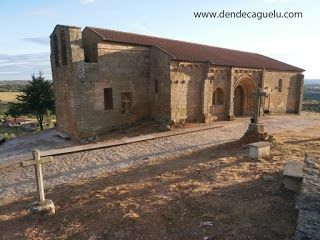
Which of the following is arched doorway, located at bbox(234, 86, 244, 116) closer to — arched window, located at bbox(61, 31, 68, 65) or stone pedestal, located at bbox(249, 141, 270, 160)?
stone pedestal, located at bbox(249, 141, 270, 160)

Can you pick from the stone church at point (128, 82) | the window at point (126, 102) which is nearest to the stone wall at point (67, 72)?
the stone church at point (128, 82)

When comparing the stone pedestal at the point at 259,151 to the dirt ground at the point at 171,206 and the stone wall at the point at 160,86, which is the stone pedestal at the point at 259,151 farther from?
the stone wall at the point at 160,86

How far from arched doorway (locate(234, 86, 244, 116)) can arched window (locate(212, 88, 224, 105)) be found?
9.19 ft

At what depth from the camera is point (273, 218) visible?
5723 mm

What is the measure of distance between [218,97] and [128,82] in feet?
24.3

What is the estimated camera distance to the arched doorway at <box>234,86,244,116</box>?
23.3 meters

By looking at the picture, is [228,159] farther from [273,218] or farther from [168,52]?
[168,52]

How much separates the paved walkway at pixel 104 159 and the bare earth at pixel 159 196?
0.14 ft

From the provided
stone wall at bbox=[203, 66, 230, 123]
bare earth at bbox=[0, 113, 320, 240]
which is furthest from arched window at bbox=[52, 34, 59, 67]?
stone wall at bbox=[203, 66, 230, 123]

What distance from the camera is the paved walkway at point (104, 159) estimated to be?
9531mm

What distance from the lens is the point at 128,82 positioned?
17.7 metres

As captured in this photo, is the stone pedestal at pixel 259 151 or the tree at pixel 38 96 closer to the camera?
the stone pedestal at pixel 259 151

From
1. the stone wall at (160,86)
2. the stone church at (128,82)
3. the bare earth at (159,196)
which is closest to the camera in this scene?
the bare earth at (159,196)

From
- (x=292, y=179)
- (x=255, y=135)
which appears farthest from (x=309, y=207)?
(x=255, y=135)
